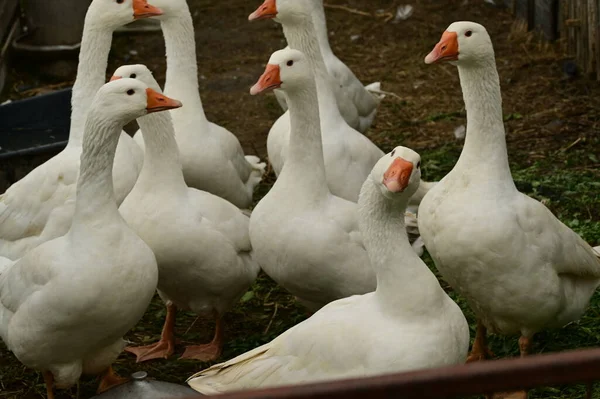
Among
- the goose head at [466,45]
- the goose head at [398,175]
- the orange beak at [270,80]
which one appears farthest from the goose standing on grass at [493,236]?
the orange beak at [270,80]

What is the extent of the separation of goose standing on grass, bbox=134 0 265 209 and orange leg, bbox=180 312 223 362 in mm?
1152

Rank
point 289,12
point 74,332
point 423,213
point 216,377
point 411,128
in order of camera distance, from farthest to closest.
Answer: point 411,128
point 289,12
point 423,213
point 74,332
point 216,377

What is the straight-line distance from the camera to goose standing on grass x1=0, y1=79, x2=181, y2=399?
4574mm

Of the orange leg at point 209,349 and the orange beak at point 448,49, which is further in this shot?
the orange leg at point 209,349

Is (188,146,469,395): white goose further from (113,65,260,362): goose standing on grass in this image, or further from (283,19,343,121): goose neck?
(283,19,343,121): goose neck

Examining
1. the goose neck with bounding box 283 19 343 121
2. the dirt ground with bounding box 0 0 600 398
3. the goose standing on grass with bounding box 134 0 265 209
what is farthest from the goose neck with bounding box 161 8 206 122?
the dirt ground with bounding box 0 0 600 398

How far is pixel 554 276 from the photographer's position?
4914mm

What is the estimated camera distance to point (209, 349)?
5.85 m

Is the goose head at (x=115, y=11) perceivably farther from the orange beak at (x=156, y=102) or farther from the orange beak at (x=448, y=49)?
the orange beak at (x=448, y=49)

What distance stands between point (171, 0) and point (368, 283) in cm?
259

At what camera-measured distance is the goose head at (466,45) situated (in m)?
4.99

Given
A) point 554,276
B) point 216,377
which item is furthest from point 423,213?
point 216,377

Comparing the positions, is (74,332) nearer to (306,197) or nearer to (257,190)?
(306,197)

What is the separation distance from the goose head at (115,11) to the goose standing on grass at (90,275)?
1.47 m
